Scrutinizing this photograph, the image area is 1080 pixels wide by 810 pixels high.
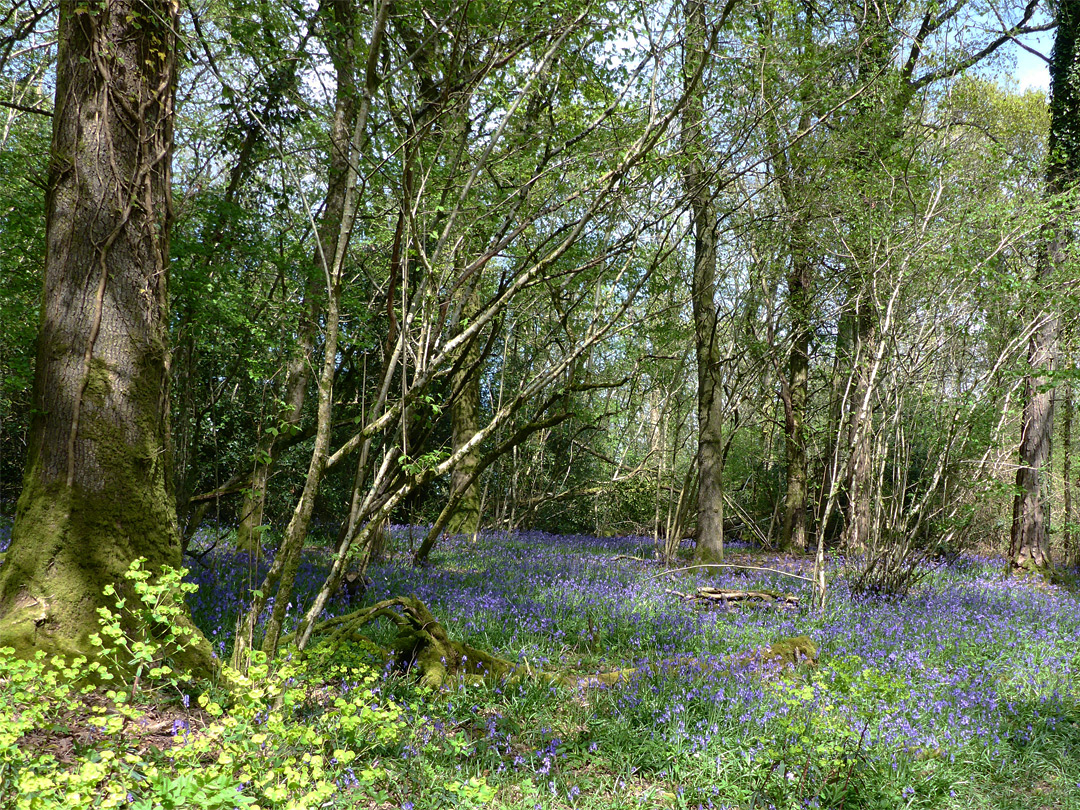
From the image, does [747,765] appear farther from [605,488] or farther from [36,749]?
[605,488]

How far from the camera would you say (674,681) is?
4.52 meters

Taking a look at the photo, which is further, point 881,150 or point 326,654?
point 881,150

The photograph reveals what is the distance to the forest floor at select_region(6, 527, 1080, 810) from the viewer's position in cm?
291

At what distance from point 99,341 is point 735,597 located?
661cm

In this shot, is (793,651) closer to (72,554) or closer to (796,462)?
(72,554)

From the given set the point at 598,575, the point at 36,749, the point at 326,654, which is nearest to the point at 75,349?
the point at 36,749

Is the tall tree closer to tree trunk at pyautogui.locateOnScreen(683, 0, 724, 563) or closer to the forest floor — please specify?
tree trunk at pyautogui.locateOnScreen(683, 0, 724, 563)

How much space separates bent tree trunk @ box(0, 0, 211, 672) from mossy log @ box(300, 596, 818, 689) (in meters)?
1.12

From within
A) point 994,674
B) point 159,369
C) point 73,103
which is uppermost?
point 73,103

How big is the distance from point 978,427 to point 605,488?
870 centimetres

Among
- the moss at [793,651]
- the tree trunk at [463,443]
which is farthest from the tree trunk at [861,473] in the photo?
the tree trunk at [463,443]

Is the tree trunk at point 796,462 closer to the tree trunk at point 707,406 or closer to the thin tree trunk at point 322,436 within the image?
the tree trunk at point 707,406

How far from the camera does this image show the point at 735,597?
24.3ft

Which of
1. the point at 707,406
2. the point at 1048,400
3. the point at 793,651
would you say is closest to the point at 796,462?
the point at 1048,400
